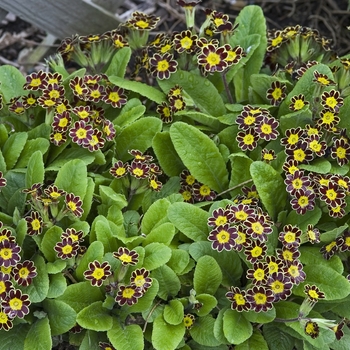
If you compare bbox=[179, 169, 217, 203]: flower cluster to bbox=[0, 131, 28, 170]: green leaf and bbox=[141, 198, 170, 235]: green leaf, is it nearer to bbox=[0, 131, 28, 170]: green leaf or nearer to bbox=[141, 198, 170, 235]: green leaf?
bbox=[141, 198, 170, 235]: green leaf

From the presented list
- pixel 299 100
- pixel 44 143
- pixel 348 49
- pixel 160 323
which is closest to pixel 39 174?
pixel 44 143

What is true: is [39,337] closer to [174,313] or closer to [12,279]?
[12,279]

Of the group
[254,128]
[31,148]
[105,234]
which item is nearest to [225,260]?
[105,234]

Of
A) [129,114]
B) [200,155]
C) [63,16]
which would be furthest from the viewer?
[63,16]

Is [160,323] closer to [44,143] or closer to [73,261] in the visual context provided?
[73,261]

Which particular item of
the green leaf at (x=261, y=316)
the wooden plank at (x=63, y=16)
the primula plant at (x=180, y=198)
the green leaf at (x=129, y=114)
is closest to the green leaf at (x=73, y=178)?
the primula plant at (x=180, y=198)

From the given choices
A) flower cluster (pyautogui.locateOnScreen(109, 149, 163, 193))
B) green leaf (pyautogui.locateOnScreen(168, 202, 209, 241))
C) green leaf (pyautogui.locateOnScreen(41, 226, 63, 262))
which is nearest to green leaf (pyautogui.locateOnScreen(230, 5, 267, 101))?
flower cluster (pyautogui.locateOnScreen(109, 149, 163, 193))

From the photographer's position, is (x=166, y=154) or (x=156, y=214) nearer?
(x=156, y=214)
